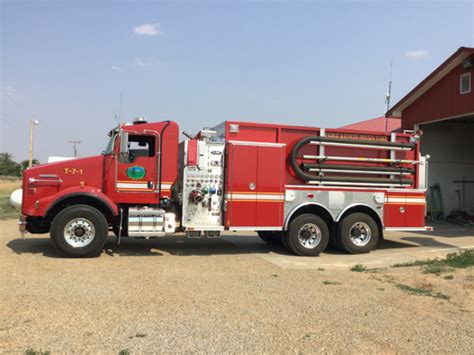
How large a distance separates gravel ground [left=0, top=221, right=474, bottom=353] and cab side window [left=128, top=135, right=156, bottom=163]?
2220 mm

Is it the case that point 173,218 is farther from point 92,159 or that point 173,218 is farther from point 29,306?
point 29,306


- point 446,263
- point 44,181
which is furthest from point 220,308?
point 446,263

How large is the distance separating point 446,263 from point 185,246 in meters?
5.90

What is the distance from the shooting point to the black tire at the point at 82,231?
8.77 meters

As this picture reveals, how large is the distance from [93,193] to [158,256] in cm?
191

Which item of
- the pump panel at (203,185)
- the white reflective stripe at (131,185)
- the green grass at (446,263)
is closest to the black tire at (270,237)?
the pump panel at (203,185)

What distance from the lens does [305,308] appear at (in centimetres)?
577

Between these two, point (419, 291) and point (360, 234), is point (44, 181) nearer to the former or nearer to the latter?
point (360, 234)

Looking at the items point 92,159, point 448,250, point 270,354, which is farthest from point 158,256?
point 448,250

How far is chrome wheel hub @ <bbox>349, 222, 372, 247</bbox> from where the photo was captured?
34.2ft

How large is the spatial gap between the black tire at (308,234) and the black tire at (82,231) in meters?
4.03

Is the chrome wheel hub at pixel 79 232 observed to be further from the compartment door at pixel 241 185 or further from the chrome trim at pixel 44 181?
the compartment door at pixel 241 185

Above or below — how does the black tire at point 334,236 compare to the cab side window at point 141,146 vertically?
below

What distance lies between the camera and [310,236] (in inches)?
398
